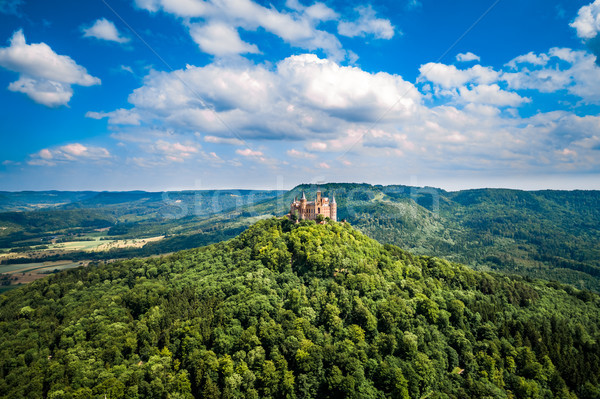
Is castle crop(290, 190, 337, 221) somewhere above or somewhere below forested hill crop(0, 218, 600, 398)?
above

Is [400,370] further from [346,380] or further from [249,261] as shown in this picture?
[249,261]

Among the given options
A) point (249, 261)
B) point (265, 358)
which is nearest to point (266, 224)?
point (249, 261)

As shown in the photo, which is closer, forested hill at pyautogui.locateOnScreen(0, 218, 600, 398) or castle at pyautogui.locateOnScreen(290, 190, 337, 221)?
forested hill at pyautogui.locateOnScreen(0, 218, 600, 398)

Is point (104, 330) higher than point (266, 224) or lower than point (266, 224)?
lower

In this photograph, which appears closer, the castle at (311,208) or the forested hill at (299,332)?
the forested hill at (299,332)

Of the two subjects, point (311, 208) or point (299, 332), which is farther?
point (311, 208)

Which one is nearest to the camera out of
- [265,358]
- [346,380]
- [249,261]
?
[346,380]

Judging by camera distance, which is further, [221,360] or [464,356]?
[464,356]

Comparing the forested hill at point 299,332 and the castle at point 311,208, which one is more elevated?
the castle at point 311,208
